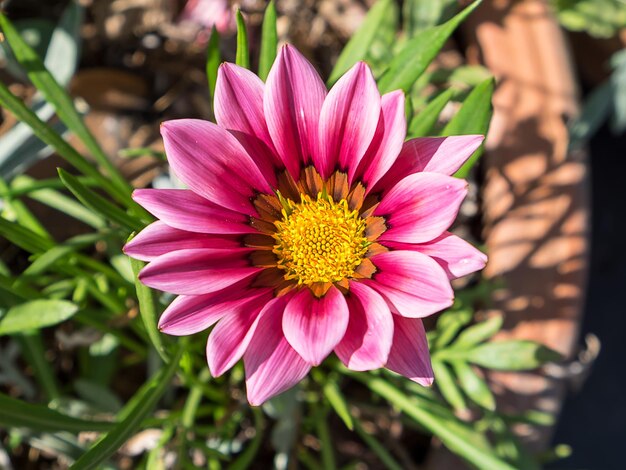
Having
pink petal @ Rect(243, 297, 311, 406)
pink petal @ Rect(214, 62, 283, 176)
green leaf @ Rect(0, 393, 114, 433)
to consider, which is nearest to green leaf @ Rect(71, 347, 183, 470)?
green leaf @ Rect(0, 393, 114, 433)

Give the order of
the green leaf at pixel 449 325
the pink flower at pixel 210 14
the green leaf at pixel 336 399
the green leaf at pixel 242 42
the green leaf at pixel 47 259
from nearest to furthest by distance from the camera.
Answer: the green leaf at pixel 242 42 < the green leaf at pixel 47 259 < the green leaf at pixel 336 399 < the green leaf at pixel 449 325 < the pink flower at pixel 210 14

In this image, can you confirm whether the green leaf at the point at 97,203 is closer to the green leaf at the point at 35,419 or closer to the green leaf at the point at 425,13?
the green leaf at the point at 35,419

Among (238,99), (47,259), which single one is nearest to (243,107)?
(238,99)

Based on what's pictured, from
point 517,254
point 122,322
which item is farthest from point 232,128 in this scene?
point 517,254

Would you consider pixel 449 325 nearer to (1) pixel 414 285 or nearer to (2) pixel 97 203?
(1) pixel 414 285

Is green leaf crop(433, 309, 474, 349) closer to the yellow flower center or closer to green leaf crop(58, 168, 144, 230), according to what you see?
the yellow flower center

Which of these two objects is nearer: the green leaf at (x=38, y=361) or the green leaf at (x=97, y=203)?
the green leaf at (x=97, y=203)

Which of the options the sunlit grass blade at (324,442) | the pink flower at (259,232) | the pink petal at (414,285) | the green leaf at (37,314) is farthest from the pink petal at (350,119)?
the sunlit grass blade at (324,442)
